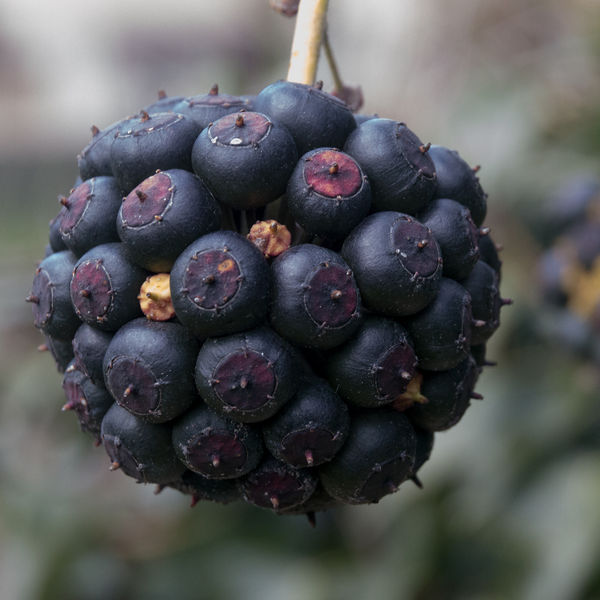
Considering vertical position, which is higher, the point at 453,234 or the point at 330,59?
the point at 330,59

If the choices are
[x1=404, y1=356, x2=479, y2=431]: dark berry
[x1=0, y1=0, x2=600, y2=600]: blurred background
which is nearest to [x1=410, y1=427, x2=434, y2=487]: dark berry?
[x1=404, y1=356, x2=479, y2=431]: dark berry

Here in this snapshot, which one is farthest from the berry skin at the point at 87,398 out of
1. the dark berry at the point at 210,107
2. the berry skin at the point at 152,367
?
the dark berry at the point at 210,107

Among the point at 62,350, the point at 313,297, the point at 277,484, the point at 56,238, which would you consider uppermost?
the point at 313,297

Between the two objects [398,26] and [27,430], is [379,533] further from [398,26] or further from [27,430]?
[398,26]

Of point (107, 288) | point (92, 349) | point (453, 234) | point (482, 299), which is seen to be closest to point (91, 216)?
point (107, 288)

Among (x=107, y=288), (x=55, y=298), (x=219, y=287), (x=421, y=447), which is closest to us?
(x=219, y=287)

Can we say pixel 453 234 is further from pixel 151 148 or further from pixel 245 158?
pixel 151 148
